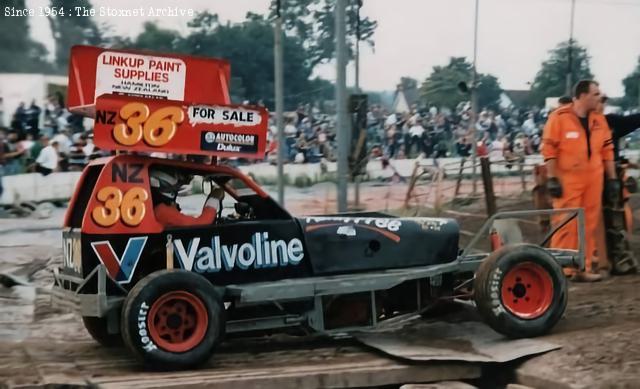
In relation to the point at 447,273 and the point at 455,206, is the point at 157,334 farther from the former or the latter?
the point at 455,206

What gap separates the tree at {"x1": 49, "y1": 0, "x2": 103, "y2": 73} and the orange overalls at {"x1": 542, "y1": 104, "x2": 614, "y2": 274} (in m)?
8.45

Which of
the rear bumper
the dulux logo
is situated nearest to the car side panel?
the dulux logo

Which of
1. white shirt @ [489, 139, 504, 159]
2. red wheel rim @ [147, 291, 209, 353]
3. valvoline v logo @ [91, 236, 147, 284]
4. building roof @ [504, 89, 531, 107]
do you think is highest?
building roof @ [504, 89, 531, 107]

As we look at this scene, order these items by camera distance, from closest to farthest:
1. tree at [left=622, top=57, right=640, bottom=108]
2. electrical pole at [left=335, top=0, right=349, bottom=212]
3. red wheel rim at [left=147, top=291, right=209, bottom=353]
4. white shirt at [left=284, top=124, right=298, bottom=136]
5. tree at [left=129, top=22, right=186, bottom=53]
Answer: red wheel rim at [left=147, top=291, right=209, bottom=353]
electrical pole at [left=335, top=0, right=349, bottom=212]
tree at [left=129, top=22, right=186, bottom=53]
white shirt at [left=284, top=124, right=298, bottom=136]
tree at [left=622, top=57, right=640, bottom=108]

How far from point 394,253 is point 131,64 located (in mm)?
2635

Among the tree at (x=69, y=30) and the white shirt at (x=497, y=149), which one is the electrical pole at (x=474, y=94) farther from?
the tree at (x=69, y=30)

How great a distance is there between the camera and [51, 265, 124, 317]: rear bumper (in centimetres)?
739

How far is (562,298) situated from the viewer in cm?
826

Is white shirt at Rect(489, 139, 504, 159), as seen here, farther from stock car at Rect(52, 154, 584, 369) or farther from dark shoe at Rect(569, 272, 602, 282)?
stock car at Rect(52, 154, 584, 369)

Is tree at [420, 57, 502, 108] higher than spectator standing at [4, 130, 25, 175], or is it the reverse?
tree at [420, 57, 502, 108]

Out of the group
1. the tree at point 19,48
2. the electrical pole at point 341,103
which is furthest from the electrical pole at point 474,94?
the tree at point 19,48

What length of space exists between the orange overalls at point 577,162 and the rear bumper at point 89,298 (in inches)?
199

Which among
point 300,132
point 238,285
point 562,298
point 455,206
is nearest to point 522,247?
point 562,298

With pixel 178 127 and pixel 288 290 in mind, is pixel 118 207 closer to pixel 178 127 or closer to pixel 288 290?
pixel 178 127
